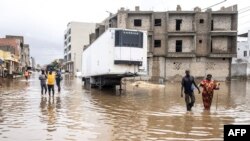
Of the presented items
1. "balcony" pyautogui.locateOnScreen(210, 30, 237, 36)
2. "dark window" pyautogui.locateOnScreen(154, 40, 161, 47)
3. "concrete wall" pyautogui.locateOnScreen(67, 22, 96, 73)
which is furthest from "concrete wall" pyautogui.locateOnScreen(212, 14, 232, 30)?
"concrete wall" pyautogui.locateOnScreen(67, 22, 96, 73)

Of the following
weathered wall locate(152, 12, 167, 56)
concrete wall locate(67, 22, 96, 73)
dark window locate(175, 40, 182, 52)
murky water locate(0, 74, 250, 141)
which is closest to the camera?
murky water locate(0, 74, 250, 141)

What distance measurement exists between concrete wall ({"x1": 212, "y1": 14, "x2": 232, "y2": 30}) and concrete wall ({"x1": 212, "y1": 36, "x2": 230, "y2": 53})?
1529mm

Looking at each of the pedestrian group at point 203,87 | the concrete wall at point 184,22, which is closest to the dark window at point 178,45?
the concrete wall at point 184,22

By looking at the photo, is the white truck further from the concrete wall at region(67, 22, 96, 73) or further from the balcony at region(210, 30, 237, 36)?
the concrete wall at region(67, 22, 96, 73)

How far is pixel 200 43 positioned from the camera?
178 feet

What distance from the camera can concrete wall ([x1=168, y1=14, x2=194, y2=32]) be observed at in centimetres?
5438

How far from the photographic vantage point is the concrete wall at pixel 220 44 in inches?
2157

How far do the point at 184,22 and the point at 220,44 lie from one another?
6.18 metres

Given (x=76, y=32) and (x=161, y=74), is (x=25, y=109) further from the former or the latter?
(x=76, y=32)

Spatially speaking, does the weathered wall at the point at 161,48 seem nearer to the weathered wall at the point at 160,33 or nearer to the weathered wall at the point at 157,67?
the weathered wall at the point at 160,33

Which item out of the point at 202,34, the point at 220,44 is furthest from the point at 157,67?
the point at 220,44

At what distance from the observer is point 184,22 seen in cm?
5447

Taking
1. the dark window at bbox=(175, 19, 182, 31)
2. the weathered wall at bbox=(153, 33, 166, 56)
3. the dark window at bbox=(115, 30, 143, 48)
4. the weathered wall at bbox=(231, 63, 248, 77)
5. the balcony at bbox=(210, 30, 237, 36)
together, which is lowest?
the weathered wall at bbox=(231, 63, 248, 77)

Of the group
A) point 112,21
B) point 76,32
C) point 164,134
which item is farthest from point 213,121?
point 76,32
